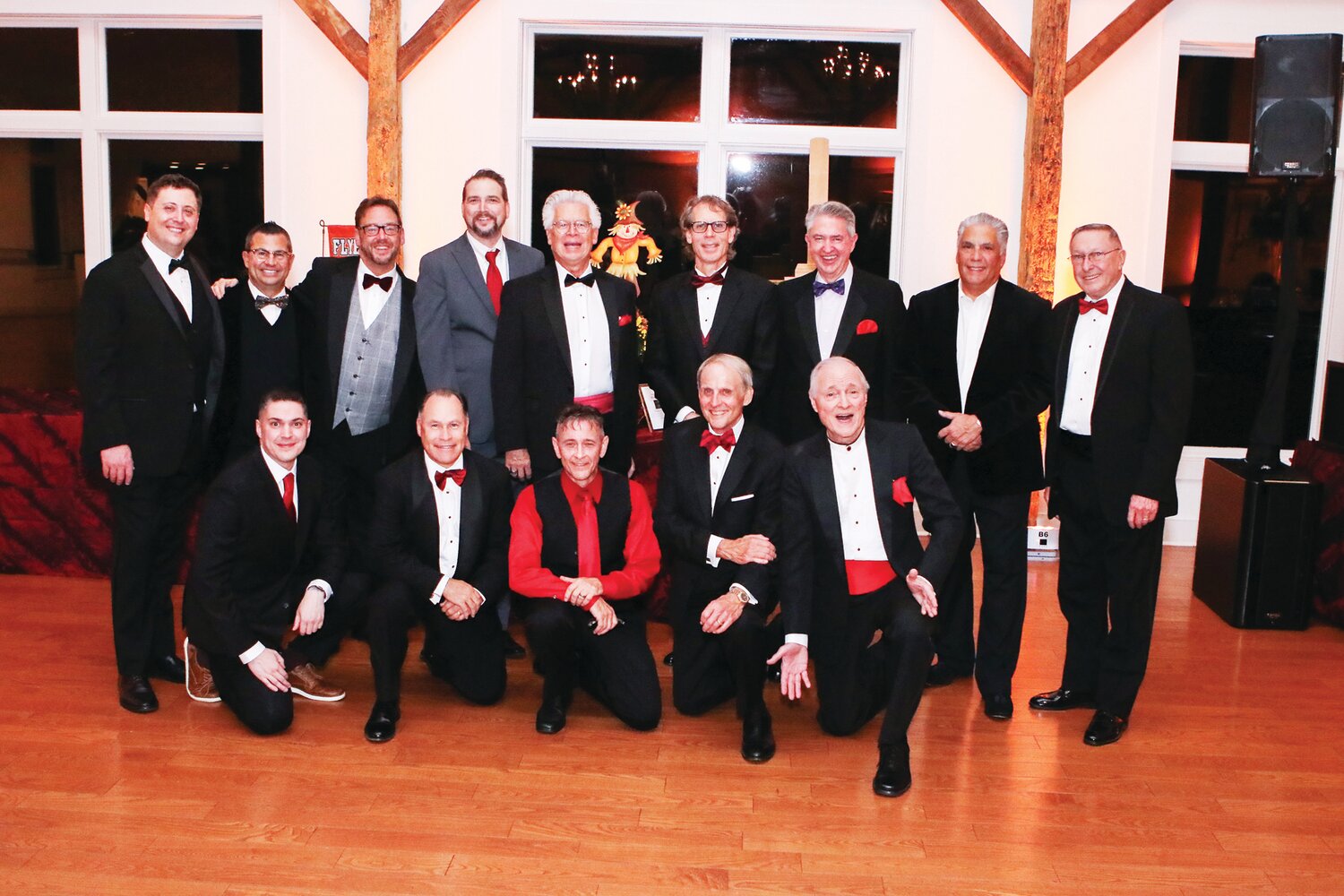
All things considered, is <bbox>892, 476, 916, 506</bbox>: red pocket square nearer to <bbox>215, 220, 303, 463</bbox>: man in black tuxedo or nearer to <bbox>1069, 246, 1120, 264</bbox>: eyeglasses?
<bbox>1069, 246, 1120, 264</bbox>: eyeglasses

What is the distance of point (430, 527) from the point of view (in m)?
3.91

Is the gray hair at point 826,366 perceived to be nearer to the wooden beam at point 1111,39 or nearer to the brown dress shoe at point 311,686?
the brown dress shoe at point 311,686

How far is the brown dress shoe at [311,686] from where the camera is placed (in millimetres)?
3998

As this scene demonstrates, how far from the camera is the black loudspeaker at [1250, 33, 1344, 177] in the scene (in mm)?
4801

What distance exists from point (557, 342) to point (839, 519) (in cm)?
120

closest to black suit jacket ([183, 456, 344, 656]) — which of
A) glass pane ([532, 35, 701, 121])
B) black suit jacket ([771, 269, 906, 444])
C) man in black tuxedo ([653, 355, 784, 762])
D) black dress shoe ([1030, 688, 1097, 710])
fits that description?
man in black tuxedo ([653, 355, 784, 762])

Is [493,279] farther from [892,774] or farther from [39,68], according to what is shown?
[39,68]

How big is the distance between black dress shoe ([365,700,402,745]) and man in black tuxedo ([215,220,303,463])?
1255mm

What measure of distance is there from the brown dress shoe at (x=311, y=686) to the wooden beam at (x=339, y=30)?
140 inches

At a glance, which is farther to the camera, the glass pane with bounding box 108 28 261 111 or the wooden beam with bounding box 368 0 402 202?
the glass pane with bounding box 108 28 261 111

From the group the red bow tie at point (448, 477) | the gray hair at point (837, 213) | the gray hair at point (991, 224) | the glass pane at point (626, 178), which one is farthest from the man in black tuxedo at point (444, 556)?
the glass pane at point (626, 178)

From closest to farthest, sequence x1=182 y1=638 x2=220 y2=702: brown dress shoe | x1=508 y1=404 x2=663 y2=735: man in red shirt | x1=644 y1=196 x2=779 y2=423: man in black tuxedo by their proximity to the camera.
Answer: x1=508 y1=404 x2=663 y2=735: man in red shirt < x1=182 y1=638 x2=220 y2=702: brown dress shoe < x1=644 y1=196 x2=779 y2=423: man in black tuxedo

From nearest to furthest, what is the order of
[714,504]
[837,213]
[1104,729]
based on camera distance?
[1104,729] < [714,504] < [837,213]

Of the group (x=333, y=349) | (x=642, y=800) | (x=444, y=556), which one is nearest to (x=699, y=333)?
(x=444, y=556)
